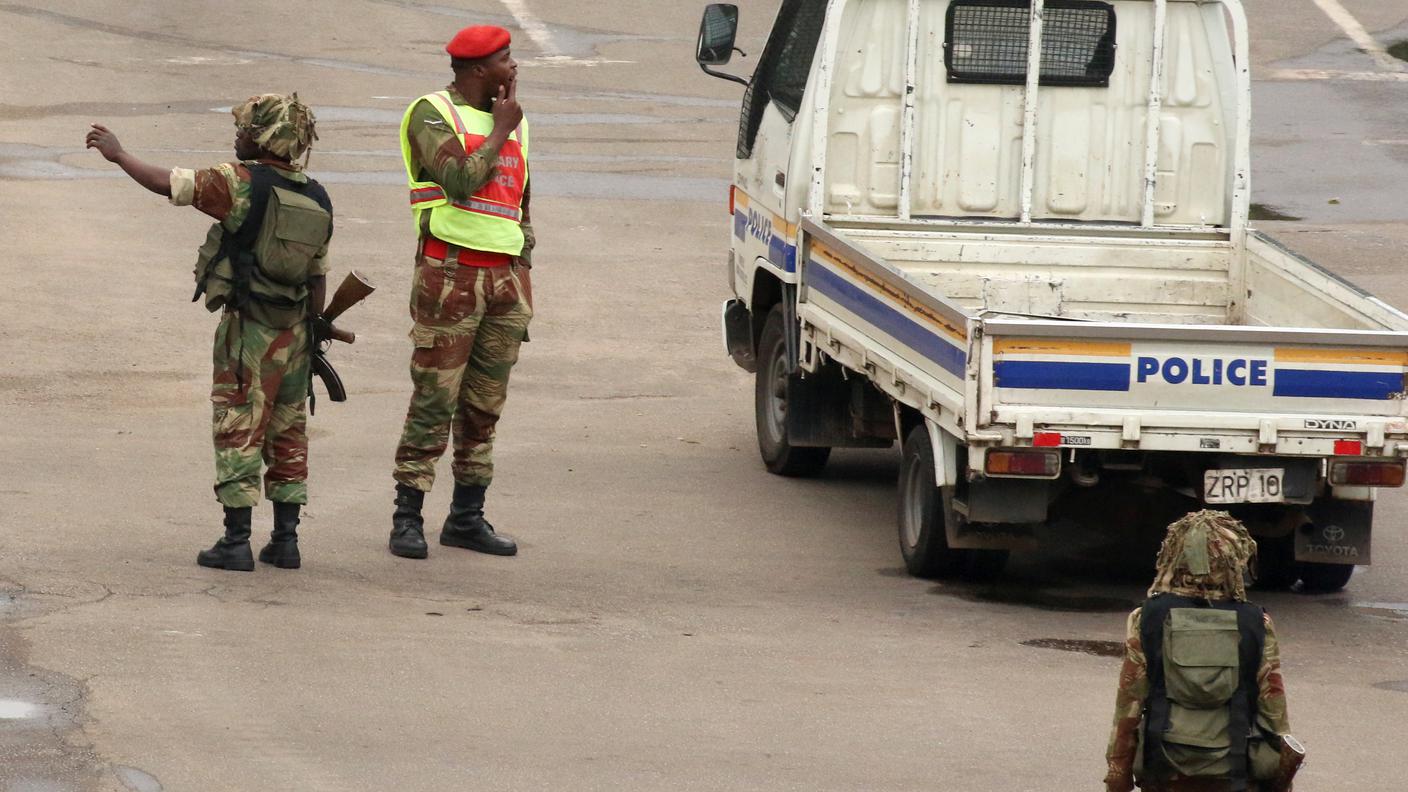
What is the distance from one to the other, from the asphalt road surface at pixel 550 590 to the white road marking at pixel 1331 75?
733 centimetres

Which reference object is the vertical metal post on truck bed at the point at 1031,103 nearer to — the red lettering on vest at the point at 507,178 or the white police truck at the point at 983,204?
the white police truck at the point at 983,204

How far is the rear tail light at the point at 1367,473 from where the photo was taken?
7.87 meters

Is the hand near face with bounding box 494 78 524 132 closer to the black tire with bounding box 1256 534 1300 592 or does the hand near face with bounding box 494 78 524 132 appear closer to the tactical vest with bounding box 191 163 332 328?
the tactical vest with bounding box 191 163 332 328

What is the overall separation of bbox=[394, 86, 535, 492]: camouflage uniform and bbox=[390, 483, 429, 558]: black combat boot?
0.05 m

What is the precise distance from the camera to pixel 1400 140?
Answer: 866 inches

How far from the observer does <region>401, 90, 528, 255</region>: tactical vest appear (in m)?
8.32

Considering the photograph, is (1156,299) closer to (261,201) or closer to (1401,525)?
(1401,525)

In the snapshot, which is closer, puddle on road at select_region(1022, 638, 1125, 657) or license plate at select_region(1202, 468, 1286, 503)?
puddle on road at select_region(1022, 638, 1125, 657)

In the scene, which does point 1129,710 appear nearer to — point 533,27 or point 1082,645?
point 1082,645

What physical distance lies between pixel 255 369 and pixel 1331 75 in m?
20.1

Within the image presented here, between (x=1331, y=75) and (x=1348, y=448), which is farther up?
(x=1331, y=75)

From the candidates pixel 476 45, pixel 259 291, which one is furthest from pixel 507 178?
pixel 259 291

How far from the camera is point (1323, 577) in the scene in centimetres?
879

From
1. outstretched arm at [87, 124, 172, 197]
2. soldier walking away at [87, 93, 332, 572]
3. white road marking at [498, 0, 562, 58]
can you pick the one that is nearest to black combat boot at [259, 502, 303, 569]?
soldier walking away at [87, 93, 332, 572]
